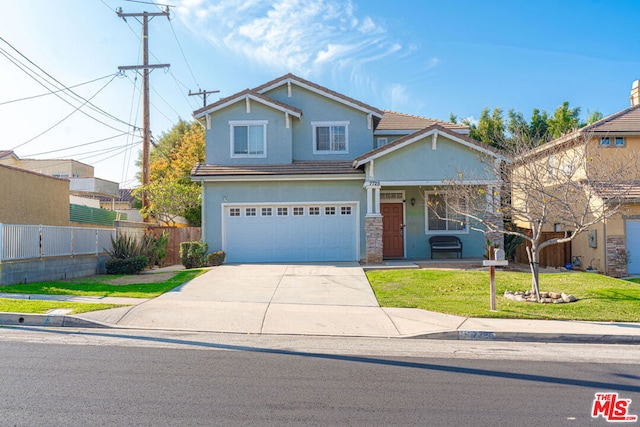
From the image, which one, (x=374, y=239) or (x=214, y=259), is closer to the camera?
(x=374, y=239)

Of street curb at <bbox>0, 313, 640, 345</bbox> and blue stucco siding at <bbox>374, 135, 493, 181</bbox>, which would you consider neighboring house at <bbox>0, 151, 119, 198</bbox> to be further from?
street curb at <bbox>0, 313, 640, 345</bbox>

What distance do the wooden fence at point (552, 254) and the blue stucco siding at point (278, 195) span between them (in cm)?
693

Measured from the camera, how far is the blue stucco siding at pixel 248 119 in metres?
19.4

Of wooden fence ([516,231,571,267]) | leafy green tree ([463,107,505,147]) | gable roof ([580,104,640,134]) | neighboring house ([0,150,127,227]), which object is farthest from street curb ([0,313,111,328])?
leafy green tree ([463,107,505,147])

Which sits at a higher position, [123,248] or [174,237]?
[174,237]

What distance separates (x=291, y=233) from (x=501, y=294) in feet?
29.3

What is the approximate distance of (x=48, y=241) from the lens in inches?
566

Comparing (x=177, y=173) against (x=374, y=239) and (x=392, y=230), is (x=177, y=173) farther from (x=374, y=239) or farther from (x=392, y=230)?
(x=374, y=239)

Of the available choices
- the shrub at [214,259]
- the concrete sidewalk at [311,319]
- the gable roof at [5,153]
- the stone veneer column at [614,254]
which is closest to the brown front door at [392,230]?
the shrub at [214,259]

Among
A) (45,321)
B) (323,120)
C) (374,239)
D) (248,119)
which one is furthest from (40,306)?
(323,120)

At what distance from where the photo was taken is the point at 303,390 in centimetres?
534

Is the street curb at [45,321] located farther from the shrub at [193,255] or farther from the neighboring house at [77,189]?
the shrub at [193,255]

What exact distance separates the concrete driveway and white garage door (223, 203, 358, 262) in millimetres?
3551

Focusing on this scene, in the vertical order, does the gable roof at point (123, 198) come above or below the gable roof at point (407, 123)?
below
